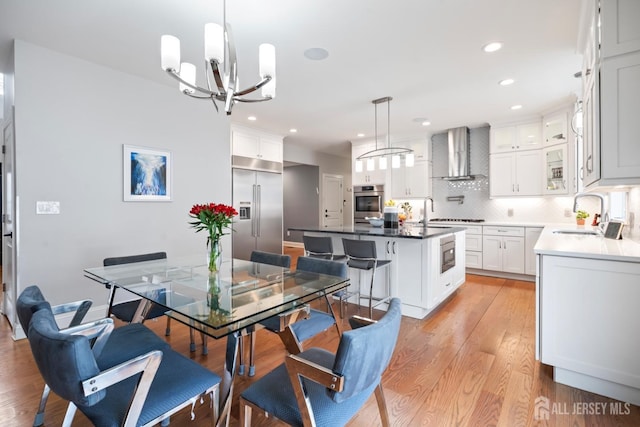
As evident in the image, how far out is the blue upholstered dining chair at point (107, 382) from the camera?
980 mm

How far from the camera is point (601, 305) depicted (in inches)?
72.6

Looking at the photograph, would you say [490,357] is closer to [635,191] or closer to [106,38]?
[635,191]

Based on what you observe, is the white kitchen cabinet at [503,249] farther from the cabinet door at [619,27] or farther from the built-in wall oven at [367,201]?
the cabinet door at [619,27]

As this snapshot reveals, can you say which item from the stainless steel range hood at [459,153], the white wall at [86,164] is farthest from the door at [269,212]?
the stainless steel range hood at [459,153]

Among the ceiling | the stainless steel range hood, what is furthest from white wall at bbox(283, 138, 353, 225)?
the stainless steel range hood

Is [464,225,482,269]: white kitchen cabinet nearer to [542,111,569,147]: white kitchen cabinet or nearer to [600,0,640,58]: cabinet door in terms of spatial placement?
[542,111,569,147]: white kitchen cabinet

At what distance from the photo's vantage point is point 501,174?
522 centimetres

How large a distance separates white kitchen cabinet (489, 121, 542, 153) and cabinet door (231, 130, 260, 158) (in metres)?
4.18

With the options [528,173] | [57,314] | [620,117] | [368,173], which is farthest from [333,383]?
[368,173]

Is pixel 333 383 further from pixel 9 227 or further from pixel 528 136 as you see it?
pixel 528 136

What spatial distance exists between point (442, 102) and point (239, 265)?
11.8ft

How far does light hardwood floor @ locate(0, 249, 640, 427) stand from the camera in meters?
1.70

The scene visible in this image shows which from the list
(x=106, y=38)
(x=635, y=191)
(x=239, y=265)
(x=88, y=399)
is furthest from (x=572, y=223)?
(x=106, y=38)

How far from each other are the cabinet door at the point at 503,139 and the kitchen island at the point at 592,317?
353 centimetres
